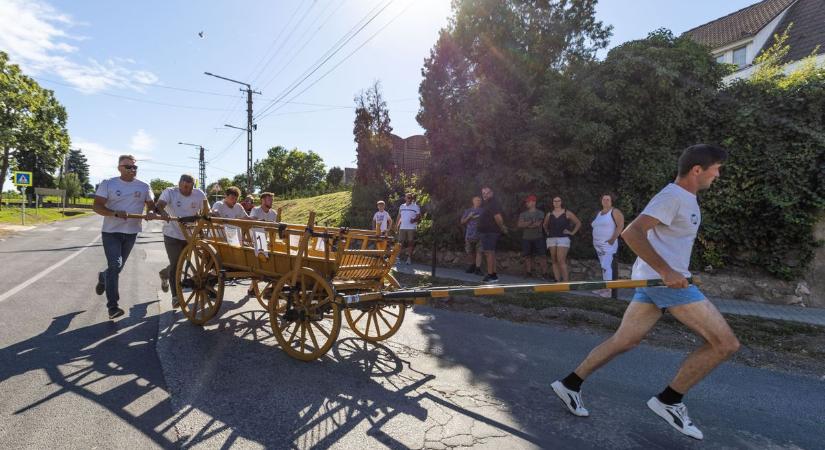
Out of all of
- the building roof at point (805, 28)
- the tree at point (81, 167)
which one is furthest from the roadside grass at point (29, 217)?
the tree at point (81, 167)

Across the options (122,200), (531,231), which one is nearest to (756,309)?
(531,231)

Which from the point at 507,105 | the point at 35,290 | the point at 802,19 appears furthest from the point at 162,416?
the point at 802,19

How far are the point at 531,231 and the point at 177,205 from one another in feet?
22.2

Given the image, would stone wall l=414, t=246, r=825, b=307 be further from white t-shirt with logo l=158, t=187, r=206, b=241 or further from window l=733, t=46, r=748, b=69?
window l=733, t=46, r=748, b=69

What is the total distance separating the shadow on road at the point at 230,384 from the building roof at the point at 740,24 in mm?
26761

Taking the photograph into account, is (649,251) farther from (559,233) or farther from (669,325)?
(559,233)

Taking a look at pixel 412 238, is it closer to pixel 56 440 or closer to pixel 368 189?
pixel 368 189

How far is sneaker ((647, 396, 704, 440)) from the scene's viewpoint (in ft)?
10.0

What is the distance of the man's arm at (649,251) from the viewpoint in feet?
9.82

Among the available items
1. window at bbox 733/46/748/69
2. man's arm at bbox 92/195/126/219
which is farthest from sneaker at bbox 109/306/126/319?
window at bbox 733/46/748/69

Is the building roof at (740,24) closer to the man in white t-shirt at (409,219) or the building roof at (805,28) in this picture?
the building roof at (805,28)

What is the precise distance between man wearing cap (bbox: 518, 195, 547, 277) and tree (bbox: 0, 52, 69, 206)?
42.1 metres

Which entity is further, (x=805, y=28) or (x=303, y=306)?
(x=805, y=28)

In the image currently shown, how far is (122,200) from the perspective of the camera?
20.1 ft
